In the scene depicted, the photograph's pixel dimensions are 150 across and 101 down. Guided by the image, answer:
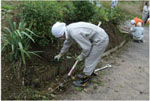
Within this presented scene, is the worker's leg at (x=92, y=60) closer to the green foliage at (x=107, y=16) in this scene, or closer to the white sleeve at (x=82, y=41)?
the white sleeve at (x=82, y=41)

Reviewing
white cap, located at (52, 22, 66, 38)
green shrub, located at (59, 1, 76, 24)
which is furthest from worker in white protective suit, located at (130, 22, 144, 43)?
white cap, located at (52, 22, 66, 38)

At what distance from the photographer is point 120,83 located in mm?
3875

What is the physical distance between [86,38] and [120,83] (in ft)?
4.58

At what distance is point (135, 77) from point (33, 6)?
2.74 metres

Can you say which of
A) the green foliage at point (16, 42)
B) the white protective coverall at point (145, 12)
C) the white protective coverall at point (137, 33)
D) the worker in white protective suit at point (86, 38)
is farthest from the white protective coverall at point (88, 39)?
the white protective coverall at point (145, 12)

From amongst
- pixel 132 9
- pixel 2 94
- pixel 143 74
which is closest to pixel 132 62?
pixel 143 74

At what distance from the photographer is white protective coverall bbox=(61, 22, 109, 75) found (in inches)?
121

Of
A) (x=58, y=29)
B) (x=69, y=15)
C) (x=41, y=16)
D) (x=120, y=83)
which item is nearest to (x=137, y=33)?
(x=69, y=15)

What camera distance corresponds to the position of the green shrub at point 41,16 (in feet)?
11.4

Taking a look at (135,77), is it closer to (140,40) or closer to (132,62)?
(132,62)

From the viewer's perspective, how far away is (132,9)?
1411 centimetres

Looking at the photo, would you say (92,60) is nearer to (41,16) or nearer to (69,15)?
(41,16)

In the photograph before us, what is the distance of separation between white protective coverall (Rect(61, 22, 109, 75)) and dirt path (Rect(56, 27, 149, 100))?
1.40 ft

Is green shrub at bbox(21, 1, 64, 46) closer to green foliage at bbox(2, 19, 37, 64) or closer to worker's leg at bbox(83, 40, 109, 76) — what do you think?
green foliage at bbox(2, 19, 37, 64)
